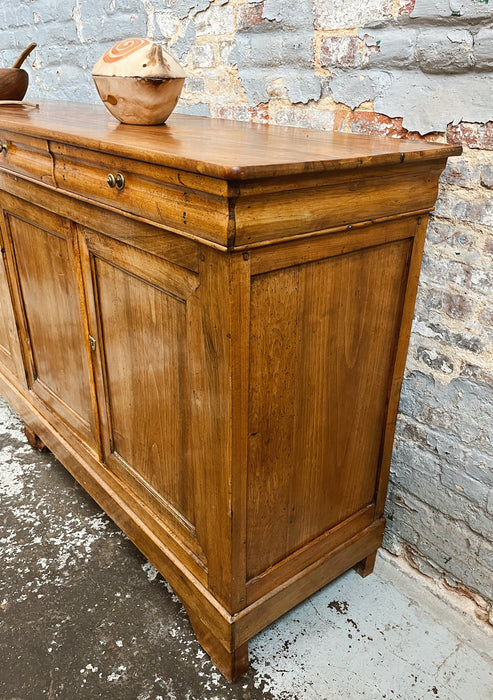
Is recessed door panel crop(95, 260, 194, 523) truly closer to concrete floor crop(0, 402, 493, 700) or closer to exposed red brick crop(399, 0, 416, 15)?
concrete floor crop(0, 402, 493, 700)

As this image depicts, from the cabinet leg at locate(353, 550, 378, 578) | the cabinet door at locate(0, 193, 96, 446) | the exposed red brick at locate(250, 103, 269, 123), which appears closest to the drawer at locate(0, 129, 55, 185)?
the cabinet door at locate(0, 193, 96, 446)

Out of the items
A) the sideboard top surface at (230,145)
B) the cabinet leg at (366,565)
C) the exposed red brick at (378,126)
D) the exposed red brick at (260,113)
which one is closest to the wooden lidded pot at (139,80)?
the sideboard top surface at (230,145)

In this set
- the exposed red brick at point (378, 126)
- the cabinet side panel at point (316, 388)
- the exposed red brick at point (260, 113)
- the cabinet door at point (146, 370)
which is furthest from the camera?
the exposed red brick at point (260, 113)

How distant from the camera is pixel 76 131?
1.36 metres

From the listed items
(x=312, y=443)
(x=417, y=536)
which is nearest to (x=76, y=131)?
(x=312, y=443)

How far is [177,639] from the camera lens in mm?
1536

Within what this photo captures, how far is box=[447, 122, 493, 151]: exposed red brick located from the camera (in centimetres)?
124

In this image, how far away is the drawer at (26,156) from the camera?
4.91ft

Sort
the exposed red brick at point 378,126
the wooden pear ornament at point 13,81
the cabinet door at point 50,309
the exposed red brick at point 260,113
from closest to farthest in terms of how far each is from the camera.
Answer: the exposed red brick at point 378,126, the cabinet door at point 50,309, the exposed red brick at point 260,113, the wooden pear ornament at point 13,81

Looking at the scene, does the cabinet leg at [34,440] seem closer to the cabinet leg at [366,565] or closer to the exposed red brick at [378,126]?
the cabinet leg at [366,565]

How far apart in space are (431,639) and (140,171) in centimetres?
145

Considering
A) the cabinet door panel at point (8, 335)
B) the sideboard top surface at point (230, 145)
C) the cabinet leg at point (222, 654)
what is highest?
the sideboard top surface at point (230, 145)

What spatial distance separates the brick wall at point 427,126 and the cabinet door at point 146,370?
657mm

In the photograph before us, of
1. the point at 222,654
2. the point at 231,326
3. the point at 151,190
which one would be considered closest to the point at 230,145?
the point at 151,190
